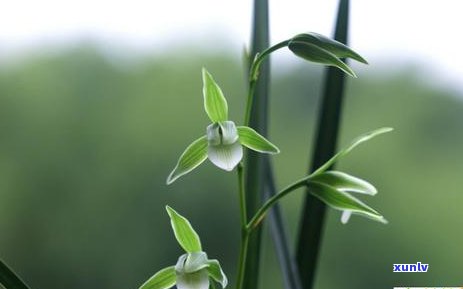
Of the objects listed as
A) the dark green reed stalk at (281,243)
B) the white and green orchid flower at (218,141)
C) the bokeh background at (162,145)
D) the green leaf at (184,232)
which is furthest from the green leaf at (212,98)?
the bokeh background at (162,145)

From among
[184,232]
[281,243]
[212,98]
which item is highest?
[212,98]

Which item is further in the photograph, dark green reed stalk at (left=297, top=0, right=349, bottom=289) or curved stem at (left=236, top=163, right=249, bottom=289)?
dark green reed stalk at (left=297, top=0, right=349, bottom=289)

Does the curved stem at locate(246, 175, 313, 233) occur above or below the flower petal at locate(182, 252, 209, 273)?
above

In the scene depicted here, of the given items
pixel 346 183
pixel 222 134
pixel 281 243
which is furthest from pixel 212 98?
pixel 281 243

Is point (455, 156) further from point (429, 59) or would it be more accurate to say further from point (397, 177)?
point (429, 59)

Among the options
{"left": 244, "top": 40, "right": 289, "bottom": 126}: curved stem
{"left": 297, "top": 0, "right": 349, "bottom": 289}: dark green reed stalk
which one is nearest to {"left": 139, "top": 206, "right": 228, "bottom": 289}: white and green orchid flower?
{"left": 244, "top": 40, "right": 289, "bottom": 126}: curved stem

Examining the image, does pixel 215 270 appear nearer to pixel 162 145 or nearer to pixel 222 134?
pixel 222 134

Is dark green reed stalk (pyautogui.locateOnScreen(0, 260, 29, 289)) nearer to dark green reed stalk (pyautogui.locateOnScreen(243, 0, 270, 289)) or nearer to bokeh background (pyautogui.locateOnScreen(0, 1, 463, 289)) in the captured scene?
dark green reed stalk (pyautogui.locateOnScreen(243, 0, 270, 289))

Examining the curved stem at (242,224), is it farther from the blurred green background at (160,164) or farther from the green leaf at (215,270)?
the blurred green background at (160,164)
